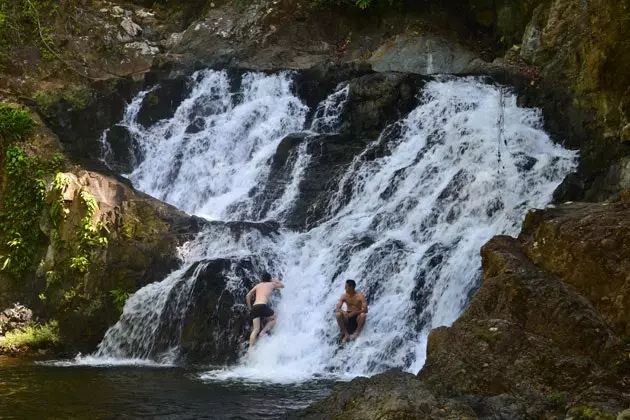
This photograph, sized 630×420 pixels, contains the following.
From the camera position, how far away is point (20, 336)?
1298 cm

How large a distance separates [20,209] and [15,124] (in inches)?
91.0

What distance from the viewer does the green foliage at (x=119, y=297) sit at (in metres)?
13.1

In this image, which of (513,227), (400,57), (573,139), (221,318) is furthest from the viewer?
(400,57)

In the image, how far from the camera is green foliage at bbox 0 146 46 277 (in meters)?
14.5

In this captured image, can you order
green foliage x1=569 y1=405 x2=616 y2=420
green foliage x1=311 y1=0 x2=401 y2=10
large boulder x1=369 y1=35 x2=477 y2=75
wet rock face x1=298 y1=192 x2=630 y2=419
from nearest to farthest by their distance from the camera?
green foliage x1=569 y1=405 x2=616 y2=420 < wet rock face x1=298 y1=192 x2=630 y2=419 < large boulder x1=369 y1=35 x2=477 y2=75 < green foliage x1=311 y1=0 x2=401 y2=10

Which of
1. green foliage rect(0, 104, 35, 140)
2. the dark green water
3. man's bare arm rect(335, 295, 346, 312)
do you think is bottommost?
the dark green water

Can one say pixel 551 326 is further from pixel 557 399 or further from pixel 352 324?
pixel 352 324

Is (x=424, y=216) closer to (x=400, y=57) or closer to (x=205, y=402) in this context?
(x=205, y=402)

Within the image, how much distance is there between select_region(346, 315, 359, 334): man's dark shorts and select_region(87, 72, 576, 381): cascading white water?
0.23m

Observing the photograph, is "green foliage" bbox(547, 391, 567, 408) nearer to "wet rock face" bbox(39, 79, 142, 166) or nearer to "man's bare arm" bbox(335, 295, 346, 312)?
"man's bare arm" bbox(335, 295, 346, 312)

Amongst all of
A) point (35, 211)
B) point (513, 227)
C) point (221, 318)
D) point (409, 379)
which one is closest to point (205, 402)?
point (409, 379)

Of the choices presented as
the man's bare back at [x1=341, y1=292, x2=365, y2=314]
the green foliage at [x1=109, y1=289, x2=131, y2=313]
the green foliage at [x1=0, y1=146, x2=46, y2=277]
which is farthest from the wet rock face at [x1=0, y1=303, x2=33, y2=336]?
the man's bare back at [x1=341, y1=292, x2=365, y2=314]

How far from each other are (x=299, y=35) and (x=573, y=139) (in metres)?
10.9

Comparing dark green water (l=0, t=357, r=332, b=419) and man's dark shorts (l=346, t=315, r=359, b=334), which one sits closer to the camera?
dark green water (l=0, t=357, r=332, b=419)
